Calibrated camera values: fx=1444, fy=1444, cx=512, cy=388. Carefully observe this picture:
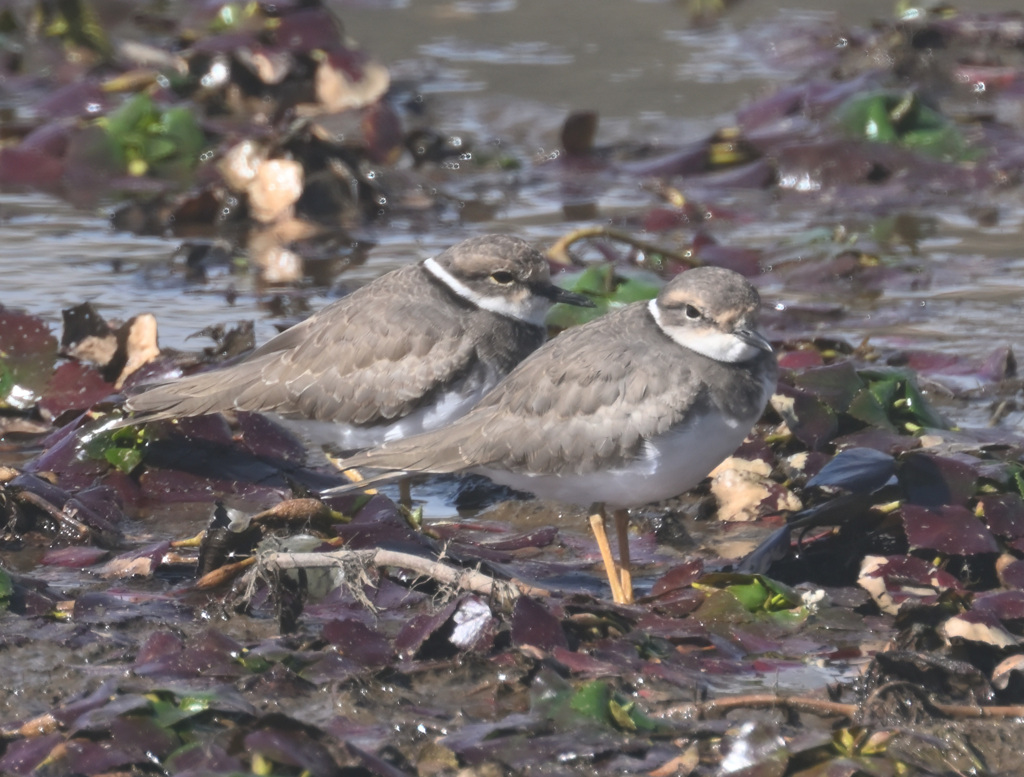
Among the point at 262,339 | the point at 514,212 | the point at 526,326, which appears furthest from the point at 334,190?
the point at 526,326

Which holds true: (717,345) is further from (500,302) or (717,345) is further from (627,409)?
(500,302)

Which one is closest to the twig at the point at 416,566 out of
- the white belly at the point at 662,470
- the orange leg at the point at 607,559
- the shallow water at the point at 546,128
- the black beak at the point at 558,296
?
the orange leg at the point at 607,559

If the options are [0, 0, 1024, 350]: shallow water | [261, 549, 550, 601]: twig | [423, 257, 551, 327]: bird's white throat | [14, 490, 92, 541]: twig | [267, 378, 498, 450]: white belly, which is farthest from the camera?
[0, 0, 1024, 350]: shallow water

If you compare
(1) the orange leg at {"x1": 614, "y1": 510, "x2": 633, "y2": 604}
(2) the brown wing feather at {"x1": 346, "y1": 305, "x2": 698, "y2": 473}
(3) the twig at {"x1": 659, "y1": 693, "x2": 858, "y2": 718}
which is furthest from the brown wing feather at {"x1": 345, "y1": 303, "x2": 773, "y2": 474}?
(3) the twig at {"x1": 659, "y1": 693, "x2": 858, "y2": 718}

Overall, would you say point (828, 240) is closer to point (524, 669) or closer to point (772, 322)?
point (772, 322)

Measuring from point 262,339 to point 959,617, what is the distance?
4.21 metres

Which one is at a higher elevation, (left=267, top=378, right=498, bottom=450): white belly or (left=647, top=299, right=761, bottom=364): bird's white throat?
(left=647, top=299, right=761, bottom=364): bird's white throat

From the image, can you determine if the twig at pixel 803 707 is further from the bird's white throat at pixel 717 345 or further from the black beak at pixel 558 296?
the black beak at pixel 558 296

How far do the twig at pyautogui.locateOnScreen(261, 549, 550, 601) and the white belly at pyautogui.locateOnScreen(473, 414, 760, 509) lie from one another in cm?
50

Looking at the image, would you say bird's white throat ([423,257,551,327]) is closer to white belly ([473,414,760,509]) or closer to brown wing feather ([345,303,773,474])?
brown wing feather ([345,303,773,474])

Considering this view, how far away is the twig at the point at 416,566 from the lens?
4488 millimetres

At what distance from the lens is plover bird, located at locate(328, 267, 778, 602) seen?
4906mm

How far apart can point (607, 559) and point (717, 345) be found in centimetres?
84

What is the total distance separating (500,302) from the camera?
19.7ft
